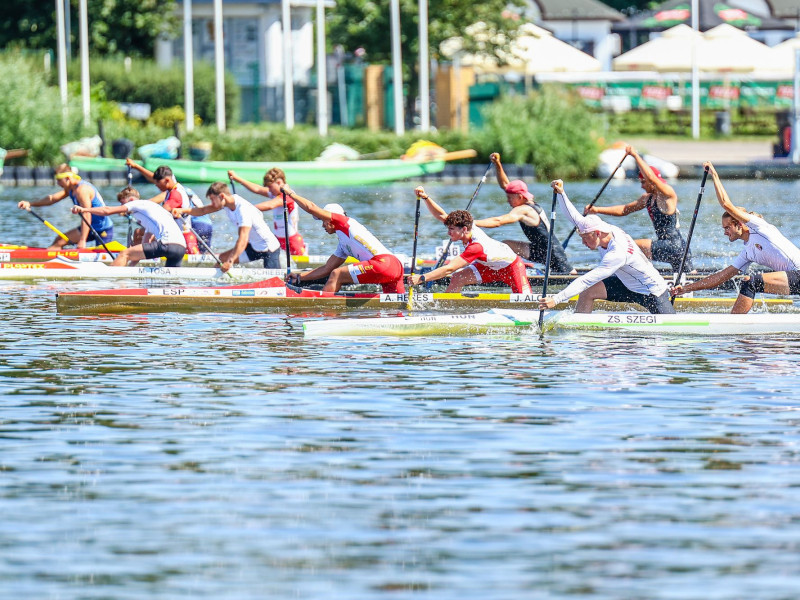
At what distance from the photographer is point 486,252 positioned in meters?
21.1

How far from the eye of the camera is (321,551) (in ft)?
33.1

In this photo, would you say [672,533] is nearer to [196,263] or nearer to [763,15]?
[196,263]

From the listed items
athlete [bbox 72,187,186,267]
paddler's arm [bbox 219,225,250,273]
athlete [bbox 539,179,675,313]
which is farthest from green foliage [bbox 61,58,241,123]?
athlete [bbox 539,179,675,313]

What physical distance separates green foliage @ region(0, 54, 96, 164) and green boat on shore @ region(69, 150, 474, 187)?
2.71 m

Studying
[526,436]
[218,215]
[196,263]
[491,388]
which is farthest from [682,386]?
[218,215]

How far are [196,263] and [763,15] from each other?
240ft

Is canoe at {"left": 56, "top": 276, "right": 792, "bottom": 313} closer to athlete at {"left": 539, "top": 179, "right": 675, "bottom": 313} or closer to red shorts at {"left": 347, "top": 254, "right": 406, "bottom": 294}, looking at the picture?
red shorts at {"left": 347, "top": 254, "right": 406, "bottom": 294}

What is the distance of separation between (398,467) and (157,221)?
532 inches

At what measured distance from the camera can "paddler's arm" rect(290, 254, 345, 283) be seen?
22.3 m

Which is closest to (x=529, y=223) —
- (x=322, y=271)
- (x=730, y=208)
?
(x=322, y=271)

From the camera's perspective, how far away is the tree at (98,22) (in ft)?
244

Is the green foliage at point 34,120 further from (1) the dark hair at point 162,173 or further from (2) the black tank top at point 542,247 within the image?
(2) the black tank top at point 542,247

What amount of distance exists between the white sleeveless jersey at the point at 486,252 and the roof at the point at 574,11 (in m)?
70.8

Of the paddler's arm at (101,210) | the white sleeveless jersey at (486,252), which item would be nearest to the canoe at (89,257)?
the paddler's arm at (101,210)
